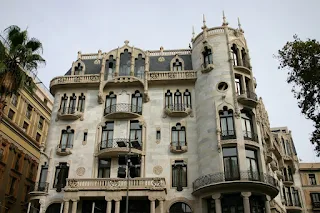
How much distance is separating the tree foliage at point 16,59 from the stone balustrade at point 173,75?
1393 centimetres

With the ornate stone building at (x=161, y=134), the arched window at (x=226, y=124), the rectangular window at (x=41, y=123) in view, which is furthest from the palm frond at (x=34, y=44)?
the rectangular window at (x=41, y=123)

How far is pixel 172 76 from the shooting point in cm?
3944

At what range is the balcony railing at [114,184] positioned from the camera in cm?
3151

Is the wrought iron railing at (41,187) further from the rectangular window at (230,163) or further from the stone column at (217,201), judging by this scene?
the rectangular window at (230,163)

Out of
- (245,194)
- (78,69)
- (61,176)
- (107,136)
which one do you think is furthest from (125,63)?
(245,194)

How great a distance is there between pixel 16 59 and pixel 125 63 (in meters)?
15.5

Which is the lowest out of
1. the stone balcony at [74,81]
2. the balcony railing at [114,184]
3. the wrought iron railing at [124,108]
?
the balcony railing at [114,184]

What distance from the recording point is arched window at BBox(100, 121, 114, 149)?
3650cm

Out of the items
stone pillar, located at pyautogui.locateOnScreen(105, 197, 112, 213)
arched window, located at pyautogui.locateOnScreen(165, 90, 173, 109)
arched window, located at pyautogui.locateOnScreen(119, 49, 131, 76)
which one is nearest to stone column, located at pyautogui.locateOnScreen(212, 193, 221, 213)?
stone pillar, located at pyautogui.locateOnScreen(105, 197, 112, 213)

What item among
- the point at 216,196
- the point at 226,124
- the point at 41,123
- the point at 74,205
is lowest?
the point at 74,205

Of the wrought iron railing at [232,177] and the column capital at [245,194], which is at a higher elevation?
the wrought iron railing at [232,177]

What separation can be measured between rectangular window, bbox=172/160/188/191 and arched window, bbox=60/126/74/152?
11797mm

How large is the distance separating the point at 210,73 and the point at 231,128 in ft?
23.1

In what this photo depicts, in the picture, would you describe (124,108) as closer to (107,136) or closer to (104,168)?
(107,136)
